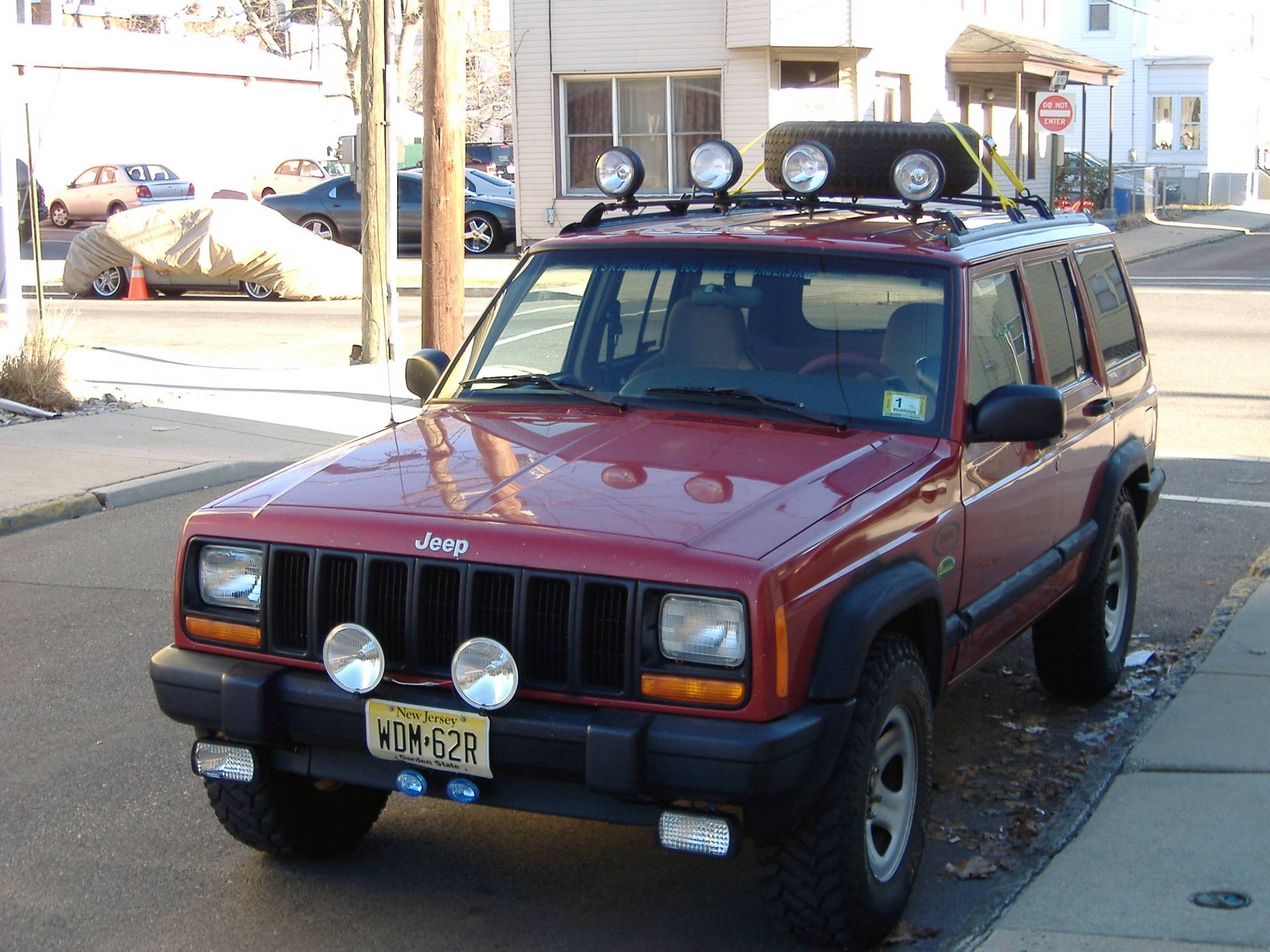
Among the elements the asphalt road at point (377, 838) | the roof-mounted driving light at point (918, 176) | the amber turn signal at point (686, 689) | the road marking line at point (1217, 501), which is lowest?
the asphalt road at point (377, 838)

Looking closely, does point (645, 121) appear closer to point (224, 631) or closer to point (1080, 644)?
point (1080, 644)

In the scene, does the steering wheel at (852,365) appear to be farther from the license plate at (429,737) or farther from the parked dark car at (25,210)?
the parked dark car at (25,210)

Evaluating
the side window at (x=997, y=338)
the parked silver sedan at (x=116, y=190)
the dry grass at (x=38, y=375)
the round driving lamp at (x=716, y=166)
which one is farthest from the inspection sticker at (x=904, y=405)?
the parked silver sedan at (x=116, y=190)

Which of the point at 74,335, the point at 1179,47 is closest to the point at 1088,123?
the point at 1179,47

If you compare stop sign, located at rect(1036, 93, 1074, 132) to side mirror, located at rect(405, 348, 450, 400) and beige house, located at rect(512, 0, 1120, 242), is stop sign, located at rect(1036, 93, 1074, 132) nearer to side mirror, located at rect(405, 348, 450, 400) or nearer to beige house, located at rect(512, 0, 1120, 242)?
beige house, located at rect(512, 0, 1120, 242)

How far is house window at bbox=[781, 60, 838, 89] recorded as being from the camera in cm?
2675

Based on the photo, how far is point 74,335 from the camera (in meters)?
17.8

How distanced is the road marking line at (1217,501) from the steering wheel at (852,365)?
536cm

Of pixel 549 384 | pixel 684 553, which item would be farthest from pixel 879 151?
pixel 684 553

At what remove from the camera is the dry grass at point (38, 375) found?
493 inches

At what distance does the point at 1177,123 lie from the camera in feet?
167

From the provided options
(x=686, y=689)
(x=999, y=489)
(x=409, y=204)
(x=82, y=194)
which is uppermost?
(x=82, y=194)

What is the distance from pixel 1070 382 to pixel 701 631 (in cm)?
255

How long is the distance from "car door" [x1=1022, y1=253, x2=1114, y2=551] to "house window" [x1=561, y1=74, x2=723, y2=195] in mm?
21271
